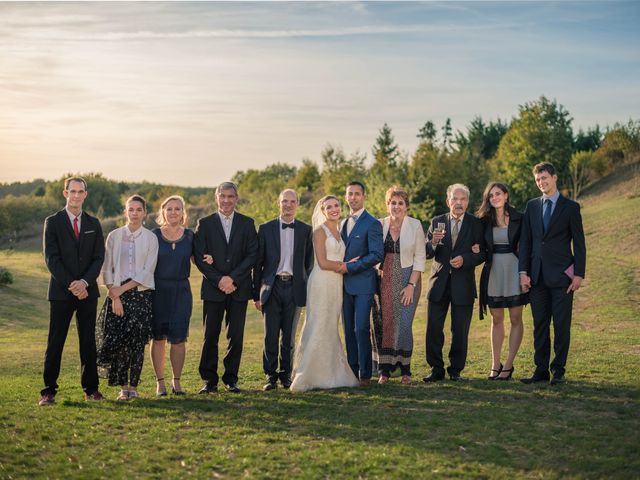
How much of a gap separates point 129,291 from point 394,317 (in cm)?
350

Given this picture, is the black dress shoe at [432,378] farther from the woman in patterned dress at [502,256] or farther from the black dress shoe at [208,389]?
the black dress shoe at [208,389]

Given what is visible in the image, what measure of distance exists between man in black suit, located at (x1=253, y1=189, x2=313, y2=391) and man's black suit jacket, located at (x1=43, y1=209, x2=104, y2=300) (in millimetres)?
2099

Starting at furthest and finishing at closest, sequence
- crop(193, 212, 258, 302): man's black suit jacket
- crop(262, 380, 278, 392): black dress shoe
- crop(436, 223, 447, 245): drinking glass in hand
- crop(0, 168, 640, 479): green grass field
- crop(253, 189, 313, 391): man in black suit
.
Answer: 1. crop(436, 223, 447, 245): drinking glass in hand
2. crop(262, 380, 278, 392): black dress shoe
3. crop(253, 189, 313, 391): man in black suit
4. crop(193, 212, 258, 302): man's black suit jacket
5. crop(0, 168, 640, 479): green grass field

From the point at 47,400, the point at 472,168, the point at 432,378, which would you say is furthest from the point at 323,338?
the point at 472,168

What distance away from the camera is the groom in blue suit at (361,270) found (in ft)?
31.2

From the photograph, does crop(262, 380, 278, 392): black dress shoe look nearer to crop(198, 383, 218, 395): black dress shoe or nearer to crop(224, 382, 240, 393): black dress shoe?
crop(224, 382, 240, 393): black dress shoe

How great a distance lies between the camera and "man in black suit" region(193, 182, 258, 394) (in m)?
9.39

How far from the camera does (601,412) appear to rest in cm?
814

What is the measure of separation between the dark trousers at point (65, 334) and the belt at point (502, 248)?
5311 mm

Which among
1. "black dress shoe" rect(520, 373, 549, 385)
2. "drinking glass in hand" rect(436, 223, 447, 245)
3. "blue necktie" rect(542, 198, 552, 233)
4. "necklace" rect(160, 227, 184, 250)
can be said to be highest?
"blue necktie" rect(542, 198, 552, 233)

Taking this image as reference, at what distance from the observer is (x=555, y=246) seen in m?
9.48

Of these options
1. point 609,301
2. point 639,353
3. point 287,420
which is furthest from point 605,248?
point 287,420

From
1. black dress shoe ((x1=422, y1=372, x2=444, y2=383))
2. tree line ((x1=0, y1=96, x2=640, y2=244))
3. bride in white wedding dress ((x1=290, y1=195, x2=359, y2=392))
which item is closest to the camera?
bride in white wedding dress ((x1=290, y1=195, x2=359, y2=392))

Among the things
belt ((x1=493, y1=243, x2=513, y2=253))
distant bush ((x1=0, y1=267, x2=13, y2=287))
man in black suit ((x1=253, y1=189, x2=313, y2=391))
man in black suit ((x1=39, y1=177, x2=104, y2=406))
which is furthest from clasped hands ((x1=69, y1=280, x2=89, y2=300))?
distant bush ((x1=0, y1=267, x2=13, y2=287))
